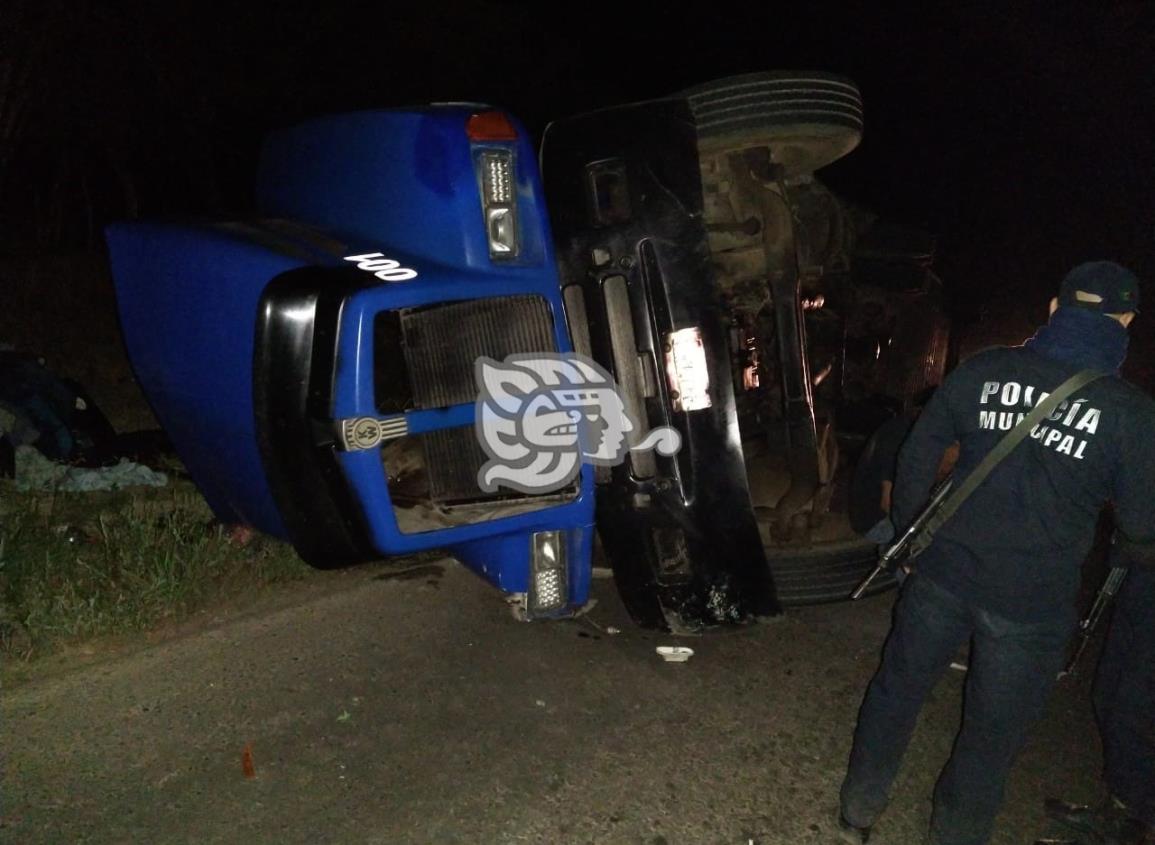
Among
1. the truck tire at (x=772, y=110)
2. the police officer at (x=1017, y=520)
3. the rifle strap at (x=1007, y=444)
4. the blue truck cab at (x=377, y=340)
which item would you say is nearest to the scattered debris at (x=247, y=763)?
the blue truck cab at (x=377, y=340)

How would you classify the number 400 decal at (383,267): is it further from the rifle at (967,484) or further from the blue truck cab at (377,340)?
the rifle at (967,484)

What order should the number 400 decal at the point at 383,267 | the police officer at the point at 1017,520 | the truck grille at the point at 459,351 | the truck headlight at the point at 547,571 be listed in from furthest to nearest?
1. the truck headlight at the point at 547,571
2. the truck grille at the point at 459,351
3. the number 400 decal at the point at 383,267
4. the police officer at the point at 1017,520

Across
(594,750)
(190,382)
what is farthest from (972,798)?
(190,382)

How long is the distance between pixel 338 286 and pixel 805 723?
7.67 ft

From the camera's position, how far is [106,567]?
12.8ft

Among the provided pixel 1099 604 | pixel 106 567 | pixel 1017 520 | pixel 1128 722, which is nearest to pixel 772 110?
pixel 1017 520

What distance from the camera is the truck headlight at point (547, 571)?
3.41 m

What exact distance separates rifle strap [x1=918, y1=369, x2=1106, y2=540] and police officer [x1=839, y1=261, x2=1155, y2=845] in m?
0.02

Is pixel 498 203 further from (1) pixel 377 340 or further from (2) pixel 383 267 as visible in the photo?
(1) pixel 377 340

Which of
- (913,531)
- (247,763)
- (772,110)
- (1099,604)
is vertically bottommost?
(247,763)

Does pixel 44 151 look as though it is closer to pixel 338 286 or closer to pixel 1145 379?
pixel 338 286

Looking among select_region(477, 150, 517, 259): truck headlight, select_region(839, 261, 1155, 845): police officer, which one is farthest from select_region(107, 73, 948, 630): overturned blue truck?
select_region(839, 261, 1155, 845): police officer

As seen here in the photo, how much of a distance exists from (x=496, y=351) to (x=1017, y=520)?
5.76 ft

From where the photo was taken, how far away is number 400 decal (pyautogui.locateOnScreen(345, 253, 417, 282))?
3051 mm
